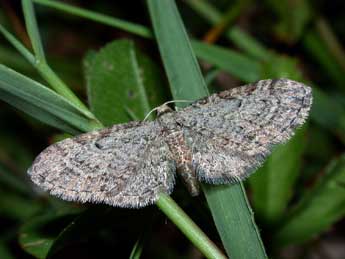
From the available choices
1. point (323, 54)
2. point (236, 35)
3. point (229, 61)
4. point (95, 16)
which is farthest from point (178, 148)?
point (323, 54)

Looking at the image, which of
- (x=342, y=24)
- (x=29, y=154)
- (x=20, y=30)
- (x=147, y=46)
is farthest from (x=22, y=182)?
(x=342, y=24)

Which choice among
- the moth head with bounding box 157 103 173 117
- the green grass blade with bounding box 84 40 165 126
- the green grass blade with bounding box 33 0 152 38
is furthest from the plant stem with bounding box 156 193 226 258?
the green grass blade with bounding box 33 0 152 38

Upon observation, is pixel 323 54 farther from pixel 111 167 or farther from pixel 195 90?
pixel 111 167

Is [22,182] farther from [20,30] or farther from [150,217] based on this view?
[150,217]

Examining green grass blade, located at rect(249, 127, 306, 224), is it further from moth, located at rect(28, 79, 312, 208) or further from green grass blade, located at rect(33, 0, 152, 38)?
green grass blade, located at rect(33, 0, 152, 38)

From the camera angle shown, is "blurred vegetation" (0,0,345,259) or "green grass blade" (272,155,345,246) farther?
"green grass blade" (272,155,345,246)

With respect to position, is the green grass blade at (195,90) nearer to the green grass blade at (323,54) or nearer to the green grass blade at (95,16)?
the green grass blade at (95,16)
